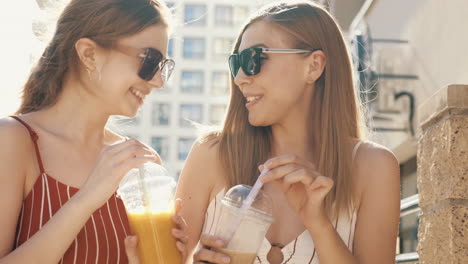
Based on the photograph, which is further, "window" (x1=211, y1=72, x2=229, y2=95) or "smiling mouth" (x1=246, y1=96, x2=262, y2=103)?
"window" (x1=211, y1=72, x2=229, y2=95)

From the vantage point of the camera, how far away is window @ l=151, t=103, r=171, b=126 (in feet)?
162

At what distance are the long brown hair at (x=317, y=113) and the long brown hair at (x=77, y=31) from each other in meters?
0.58

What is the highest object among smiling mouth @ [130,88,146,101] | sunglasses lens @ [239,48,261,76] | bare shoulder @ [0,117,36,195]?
sunglasses lens @ [239,48,261,76]

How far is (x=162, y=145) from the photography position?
48.2m

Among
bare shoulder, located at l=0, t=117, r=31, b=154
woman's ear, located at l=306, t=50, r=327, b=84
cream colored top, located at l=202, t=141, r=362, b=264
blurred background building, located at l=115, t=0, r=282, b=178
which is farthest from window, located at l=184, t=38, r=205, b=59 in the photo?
bare shoulder, located at l=0, t=117, r=31, b=154

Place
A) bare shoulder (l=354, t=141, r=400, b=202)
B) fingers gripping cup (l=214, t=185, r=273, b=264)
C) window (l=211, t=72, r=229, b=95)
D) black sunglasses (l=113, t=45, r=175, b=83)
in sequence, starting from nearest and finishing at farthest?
1. fingers gripping cup (l=214, t=185, r=273, b=264)
2. black sunglasses (l=113, t=45, r=175, b=83)
3. bare shoulder (l=354, t=141, r=400, b=202)
4. window (l=211, t=72, r=229, b=95)

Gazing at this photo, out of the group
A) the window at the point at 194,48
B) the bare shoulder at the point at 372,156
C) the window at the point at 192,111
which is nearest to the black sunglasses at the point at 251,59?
the bare shoulder at the point at 372,156

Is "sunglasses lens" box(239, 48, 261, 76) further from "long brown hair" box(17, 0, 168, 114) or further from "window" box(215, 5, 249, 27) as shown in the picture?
"window" box(215, 5, 249, 27)

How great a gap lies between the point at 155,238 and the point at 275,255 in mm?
632

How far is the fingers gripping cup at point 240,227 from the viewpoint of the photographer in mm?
2186

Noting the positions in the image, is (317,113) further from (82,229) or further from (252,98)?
(82,229)

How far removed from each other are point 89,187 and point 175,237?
1.28 feet

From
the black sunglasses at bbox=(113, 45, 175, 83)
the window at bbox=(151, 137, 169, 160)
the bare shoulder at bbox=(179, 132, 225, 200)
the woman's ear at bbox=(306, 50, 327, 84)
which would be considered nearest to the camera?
the black sunglasses at bbox=(113, 45, 175, 83)

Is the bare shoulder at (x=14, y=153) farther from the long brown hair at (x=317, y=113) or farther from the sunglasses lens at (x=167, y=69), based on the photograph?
the long brown hair at (x=317, y=113)
